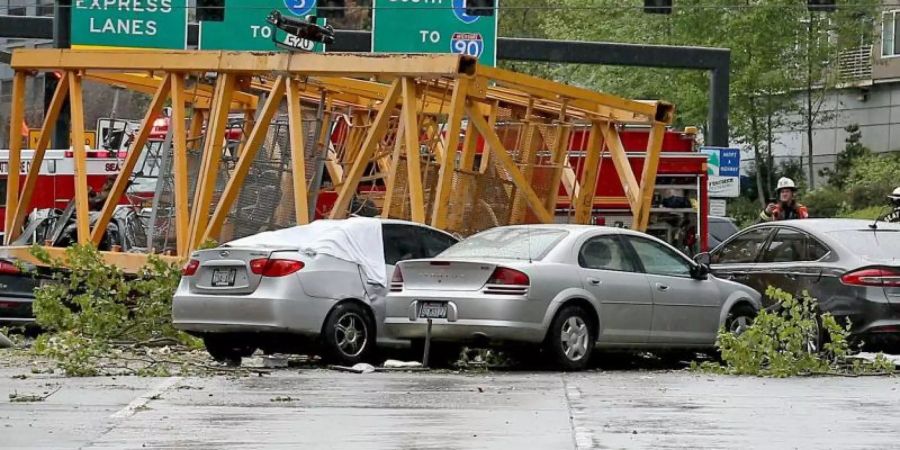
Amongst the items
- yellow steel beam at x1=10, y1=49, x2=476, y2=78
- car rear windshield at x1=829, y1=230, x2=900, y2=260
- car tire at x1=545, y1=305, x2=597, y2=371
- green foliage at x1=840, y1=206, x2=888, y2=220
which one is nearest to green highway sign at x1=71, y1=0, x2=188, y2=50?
yellow steel beam at x1=10, y1=49, x2=476, y2=78

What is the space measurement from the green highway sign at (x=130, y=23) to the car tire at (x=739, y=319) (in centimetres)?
1392

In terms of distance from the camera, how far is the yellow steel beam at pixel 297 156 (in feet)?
65.3

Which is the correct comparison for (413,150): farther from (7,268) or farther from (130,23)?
(130,23)

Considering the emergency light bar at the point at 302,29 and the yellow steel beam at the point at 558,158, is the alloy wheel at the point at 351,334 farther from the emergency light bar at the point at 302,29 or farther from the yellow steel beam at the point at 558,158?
the yellow steel beam at the point at 558,158

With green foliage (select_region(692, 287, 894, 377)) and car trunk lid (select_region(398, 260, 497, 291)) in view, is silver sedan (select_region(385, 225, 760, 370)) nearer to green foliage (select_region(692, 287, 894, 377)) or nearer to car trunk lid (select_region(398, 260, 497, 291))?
car trunk lid (select_region(398, 260, 497, 291))

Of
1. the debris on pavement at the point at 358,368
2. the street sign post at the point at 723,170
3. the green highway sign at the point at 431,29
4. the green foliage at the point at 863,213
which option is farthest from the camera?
the green foliage at the point at 863,213

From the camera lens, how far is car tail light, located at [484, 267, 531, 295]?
617 inches

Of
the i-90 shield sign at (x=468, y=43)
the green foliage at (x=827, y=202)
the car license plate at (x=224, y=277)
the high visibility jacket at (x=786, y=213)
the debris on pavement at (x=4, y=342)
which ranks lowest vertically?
the debris on pavement at (x=4, y=342)

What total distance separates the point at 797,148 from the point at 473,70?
131ft

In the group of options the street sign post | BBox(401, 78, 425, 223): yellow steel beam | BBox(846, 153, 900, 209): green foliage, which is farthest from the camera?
BBox(846, 153, 900, 209): green foliage

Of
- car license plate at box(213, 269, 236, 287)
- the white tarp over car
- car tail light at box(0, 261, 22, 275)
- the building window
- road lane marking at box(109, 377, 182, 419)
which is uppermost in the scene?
the building window

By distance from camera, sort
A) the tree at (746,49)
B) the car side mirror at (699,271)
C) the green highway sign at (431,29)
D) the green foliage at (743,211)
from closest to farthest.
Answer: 1. the car side mirror at (699,271)
2. the green highway sign at (431,29)
3. the tree at (746,49)
4. the green foliage at (743,211)

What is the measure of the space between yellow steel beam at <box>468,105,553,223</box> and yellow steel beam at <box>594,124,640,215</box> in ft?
5.46

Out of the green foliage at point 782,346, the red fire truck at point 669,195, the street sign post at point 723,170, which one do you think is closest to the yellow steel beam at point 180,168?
the green foliage at point 782,346
